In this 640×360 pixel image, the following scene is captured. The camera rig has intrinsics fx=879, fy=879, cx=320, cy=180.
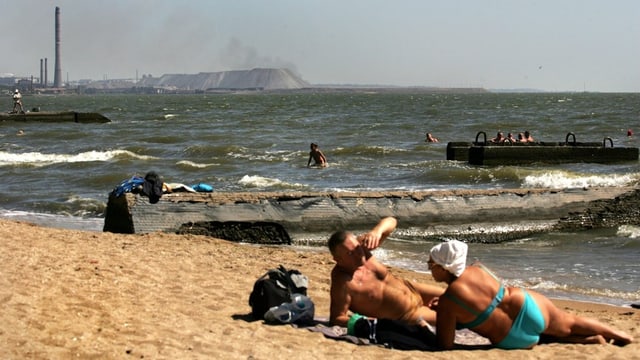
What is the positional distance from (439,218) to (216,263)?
159 inches

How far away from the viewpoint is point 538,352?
6449 mm

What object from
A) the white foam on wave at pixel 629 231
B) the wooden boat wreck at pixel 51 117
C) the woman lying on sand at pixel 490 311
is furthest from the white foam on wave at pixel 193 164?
the wooden boat wreck at pixel 51 117

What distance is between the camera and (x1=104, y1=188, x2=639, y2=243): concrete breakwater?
11.5 m

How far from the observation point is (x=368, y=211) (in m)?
12.1

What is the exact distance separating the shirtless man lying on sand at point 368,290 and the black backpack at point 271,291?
1.75ft

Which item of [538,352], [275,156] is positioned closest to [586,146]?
Answer: [275,156]

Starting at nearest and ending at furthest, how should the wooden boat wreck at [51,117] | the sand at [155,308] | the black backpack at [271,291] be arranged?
the sand at [155,308] → the black backpack at [271,291] → the wooden boat wreck at [51,117]

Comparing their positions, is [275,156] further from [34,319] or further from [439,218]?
[34,319]

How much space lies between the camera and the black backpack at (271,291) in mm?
7047

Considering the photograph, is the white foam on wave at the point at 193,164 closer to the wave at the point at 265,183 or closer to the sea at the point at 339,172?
the sea at the point at 339,172

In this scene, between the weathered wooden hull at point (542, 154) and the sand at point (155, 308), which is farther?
the weathered wooden hull at point (542, 154)

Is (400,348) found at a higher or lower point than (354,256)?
lower

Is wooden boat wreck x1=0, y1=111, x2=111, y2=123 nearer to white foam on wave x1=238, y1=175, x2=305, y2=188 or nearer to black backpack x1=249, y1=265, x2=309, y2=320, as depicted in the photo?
white foam on wave x1=238, y1=175, x2=305, y2=188

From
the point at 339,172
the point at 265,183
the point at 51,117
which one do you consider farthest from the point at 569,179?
the point at 51,117
